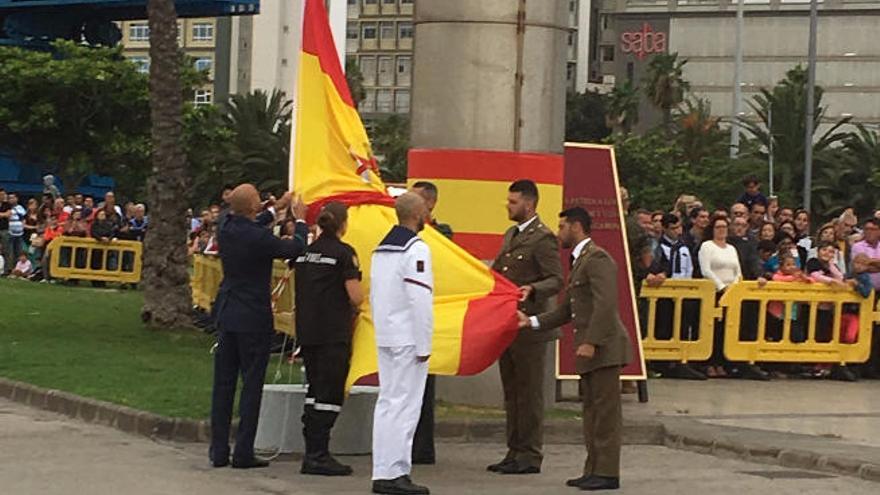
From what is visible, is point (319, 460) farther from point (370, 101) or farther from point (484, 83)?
point (370, 101)

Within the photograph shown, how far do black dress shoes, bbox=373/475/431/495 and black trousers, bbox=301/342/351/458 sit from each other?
861mm

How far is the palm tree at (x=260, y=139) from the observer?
81188mm

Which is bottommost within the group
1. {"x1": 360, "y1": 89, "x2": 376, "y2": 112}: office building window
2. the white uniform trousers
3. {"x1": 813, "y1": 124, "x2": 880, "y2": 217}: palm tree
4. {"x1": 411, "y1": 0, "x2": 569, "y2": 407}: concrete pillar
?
the white uniform trousers

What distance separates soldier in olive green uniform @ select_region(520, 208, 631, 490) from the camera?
1181 centimetres

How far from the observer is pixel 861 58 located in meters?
126

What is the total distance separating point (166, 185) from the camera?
68.7 ft

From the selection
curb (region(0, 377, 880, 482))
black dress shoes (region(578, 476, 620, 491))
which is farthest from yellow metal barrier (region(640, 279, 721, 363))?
black dress shoes (region(578, 476, 620, 491))

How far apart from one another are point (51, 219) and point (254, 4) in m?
33.6

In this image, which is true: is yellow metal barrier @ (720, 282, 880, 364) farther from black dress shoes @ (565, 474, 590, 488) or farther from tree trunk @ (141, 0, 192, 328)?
black dress shoes @ (565, 474, 590, 488)

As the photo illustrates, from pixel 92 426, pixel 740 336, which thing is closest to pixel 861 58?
pixel 740 336

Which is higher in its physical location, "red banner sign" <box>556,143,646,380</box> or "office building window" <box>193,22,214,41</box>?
"office building window" <box>193,22,214,41</box>

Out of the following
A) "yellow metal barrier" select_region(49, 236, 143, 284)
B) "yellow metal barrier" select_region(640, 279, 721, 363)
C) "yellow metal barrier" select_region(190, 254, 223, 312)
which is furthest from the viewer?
"yellow metal barrier" select_region(49, 236, 143, 284)

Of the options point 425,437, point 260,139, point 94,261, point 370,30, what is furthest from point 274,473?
point 370,30

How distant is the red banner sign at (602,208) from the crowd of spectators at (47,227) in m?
17.4
